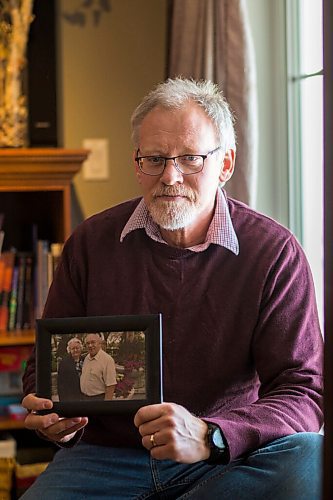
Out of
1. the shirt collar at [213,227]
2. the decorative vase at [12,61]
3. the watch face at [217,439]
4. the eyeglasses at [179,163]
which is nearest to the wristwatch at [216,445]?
the watch face at [217,439]

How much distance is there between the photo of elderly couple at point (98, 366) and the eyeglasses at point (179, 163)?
0.39m

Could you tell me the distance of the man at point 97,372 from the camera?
5.18 feet

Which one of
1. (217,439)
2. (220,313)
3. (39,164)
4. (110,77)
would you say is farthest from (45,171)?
(217,439)

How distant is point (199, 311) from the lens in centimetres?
176

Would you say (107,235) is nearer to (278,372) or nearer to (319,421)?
(278,372)

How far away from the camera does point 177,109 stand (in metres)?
1.80

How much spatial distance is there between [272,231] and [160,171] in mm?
266

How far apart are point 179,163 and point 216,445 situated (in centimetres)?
59

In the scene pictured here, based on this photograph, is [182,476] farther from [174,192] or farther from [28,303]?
[28,303]

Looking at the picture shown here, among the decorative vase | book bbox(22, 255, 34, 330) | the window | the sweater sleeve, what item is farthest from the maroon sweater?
the decorative vase

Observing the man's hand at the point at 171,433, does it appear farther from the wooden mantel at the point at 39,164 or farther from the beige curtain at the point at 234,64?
the wooden mantel at the point at 39,164

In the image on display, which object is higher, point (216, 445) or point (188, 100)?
point (188, 100)

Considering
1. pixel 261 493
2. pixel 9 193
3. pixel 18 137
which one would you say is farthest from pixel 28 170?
pixel 261 493

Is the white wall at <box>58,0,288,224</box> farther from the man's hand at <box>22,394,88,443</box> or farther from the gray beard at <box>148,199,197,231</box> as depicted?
the man's hand at <box>22,394,88,443</box>
